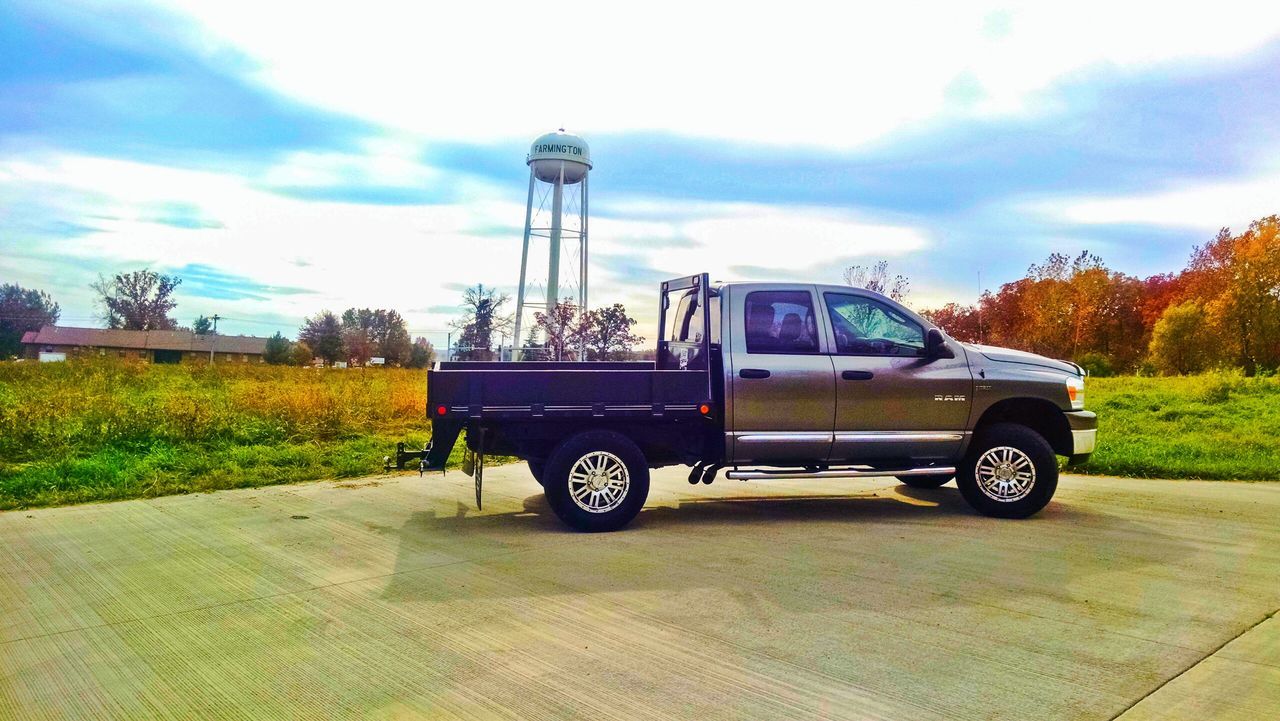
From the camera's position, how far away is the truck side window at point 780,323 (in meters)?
7.45

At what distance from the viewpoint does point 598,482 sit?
23.0 ft

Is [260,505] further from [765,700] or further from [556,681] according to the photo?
[765,700]

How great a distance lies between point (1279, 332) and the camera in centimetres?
3659

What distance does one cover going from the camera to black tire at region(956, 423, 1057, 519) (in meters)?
7.54

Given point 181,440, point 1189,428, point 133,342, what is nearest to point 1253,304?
point 1189,428

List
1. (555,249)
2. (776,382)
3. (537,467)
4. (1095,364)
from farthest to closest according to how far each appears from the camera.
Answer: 1. (555,249)
2. (1095,364)
3. (537,467)
4. (776,382)

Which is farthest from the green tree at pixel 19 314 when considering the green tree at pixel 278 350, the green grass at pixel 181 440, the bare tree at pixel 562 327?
the green grass at pixel 181 440

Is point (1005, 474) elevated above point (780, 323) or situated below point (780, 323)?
below

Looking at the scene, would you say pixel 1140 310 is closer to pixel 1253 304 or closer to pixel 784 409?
pixel 1253 304

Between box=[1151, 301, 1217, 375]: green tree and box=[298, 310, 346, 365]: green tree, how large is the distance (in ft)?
197

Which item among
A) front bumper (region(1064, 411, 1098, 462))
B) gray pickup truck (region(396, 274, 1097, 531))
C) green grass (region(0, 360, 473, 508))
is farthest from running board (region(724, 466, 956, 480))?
green grass (region(0, 360, 473, 508))

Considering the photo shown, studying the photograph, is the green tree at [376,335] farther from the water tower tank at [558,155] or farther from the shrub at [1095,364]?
the shrub at [1095,364]

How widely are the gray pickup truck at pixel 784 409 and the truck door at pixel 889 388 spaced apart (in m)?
0.01

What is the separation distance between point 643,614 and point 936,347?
421cm
